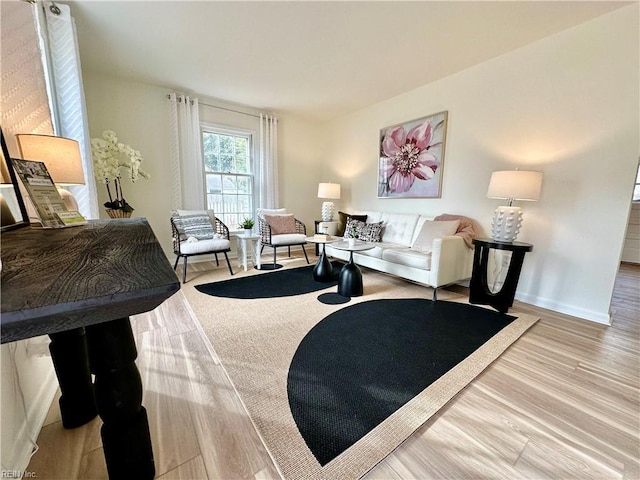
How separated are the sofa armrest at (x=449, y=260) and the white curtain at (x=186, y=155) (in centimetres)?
343

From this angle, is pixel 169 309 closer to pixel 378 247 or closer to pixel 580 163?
pixel 378 247

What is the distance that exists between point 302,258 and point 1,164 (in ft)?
12.0

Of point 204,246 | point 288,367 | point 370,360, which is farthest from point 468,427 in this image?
point 204,246

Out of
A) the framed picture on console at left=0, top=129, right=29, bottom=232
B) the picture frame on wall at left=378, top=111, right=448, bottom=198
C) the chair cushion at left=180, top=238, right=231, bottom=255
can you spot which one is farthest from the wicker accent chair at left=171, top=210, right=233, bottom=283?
the picture frame on wall at left=378, top=111, right=448, bottom=198

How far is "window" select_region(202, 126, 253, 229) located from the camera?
4.29 m

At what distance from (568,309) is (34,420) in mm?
3802

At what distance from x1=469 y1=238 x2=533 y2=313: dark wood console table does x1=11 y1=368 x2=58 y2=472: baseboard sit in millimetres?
3103

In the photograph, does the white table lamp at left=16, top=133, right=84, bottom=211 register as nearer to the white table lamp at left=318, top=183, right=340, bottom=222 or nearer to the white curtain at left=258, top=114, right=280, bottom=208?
the white curtain at left=258, top=114, right=280, bottom=208

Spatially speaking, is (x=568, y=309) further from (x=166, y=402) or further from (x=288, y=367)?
(x=166, y=402)

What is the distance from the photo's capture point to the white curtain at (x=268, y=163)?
453cm

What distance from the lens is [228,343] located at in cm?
186

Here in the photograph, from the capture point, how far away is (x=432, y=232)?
3.03m

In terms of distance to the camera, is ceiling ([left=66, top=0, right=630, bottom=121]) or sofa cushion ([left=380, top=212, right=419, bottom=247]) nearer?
ceiling ([left=66, top=0, right=630, bottom=121])

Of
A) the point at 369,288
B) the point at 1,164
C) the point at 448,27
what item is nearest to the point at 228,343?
the point at 1,164
